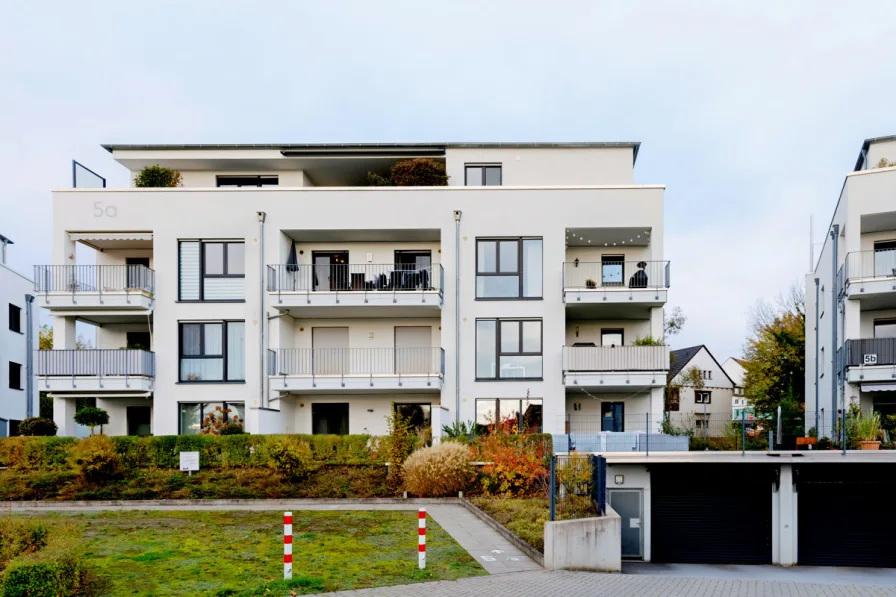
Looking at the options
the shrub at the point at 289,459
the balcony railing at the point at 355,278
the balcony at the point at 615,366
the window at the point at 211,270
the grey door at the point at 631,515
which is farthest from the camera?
the window at the point at 211,270

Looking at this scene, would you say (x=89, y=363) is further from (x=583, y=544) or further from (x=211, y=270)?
(x=583, y=544)

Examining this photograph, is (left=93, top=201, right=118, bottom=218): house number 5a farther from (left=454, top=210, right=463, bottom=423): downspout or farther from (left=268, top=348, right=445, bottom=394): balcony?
(left=454, top=210, right=463, bottom=423): downspout

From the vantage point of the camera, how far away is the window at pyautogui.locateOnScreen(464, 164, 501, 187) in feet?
102

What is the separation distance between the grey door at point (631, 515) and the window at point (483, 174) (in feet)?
40.1

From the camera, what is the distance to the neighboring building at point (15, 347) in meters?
37.7

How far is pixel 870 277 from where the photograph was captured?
26.6 meters

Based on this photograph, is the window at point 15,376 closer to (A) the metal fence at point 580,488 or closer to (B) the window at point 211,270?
(B) the window at point 211,270

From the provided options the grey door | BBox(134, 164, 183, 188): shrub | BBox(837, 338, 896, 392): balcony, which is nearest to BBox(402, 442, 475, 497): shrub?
the grey door

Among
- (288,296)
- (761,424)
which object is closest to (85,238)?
(288,296)

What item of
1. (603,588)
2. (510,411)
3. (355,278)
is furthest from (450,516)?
(355,278)

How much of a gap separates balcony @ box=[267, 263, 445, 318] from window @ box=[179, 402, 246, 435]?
371cm

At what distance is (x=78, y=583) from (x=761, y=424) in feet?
75.6

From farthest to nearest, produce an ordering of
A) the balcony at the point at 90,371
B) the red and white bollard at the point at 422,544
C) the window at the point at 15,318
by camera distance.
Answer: the window at the point at 15,318 < the balcony at the point at 90,371 < the red and white bollard at the point at 422,544

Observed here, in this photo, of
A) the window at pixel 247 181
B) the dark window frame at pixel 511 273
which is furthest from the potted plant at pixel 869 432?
the window at pixel 247 181
